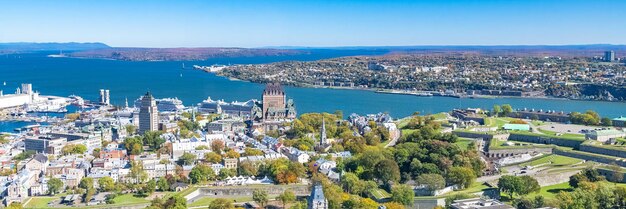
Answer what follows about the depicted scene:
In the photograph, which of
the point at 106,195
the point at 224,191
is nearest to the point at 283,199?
the point at 224,191

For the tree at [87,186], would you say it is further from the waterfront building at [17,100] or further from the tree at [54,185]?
the waterfront building at [17,100]

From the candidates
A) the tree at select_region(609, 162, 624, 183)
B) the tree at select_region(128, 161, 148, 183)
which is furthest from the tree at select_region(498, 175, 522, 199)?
the tree at select_region(128, 161, 148, 183)

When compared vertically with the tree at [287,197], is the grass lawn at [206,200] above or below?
below

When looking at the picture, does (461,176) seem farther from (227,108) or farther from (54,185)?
(227,108)

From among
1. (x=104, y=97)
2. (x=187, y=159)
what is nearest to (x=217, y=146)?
(x=187, y=159)

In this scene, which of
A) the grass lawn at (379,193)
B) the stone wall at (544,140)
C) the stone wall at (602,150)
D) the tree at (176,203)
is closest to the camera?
the tree at (176,203)

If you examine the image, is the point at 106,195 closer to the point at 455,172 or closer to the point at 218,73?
the point at 455,172

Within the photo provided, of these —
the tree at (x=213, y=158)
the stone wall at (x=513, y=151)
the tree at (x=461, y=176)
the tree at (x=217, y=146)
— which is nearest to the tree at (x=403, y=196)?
the tree at (x=461, y=176)
